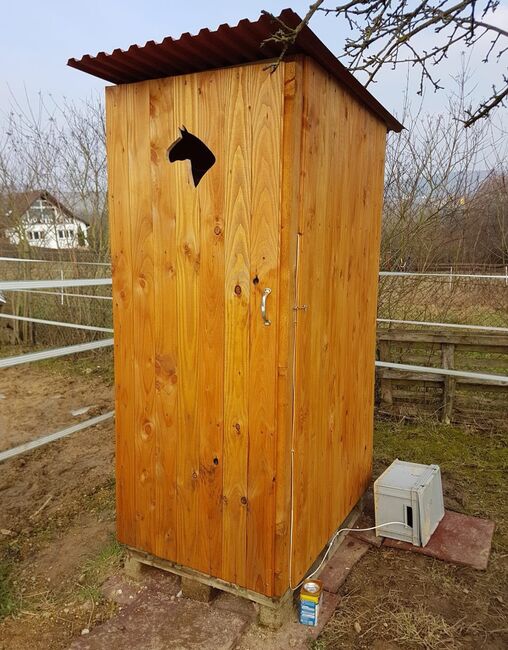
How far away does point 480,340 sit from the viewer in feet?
14.5

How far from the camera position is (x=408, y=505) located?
263cm

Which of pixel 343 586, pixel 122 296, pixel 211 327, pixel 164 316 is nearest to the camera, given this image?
pixel 211 327

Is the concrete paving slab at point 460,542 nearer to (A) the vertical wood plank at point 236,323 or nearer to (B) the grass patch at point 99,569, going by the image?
(A) the vertical wood plank at point 236,323

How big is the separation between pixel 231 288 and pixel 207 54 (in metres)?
0.84

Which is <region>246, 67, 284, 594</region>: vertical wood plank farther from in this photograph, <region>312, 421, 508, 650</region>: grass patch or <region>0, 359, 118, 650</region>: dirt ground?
<region>0, 359, 118, 650</region>: dirt ground

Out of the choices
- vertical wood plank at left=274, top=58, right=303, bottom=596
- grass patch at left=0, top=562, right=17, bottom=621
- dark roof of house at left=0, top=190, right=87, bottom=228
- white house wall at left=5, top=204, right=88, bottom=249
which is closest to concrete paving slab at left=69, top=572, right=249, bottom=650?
vertical wood plank at left=274, top=58, right=303, bottom=596

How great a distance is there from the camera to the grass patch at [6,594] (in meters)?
2.16

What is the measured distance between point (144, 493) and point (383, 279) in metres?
4.04

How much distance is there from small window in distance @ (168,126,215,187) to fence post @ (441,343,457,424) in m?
3.28

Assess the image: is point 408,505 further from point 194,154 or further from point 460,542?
point 194,154

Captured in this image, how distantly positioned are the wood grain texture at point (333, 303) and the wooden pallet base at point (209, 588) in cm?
13

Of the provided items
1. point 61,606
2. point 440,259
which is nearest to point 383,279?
point 440,259

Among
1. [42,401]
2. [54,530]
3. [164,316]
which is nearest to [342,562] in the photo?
[164,316]

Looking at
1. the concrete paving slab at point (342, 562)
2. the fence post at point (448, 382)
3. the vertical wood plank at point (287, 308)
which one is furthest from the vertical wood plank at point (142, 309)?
the fence post at point (448, 382)
